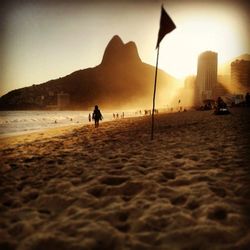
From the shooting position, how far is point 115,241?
337 cm

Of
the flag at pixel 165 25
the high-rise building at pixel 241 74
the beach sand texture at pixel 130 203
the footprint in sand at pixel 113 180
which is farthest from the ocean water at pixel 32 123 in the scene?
the high-rise building at pixel 241 74

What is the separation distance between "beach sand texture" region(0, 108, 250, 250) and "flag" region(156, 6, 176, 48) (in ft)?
14.4

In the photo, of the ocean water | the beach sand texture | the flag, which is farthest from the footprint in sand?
the ocean water

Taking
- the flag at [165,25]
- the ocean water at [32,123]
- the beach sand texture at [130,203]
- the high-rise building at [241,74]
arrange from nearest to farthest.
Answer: the beach sand texture at [130,203] → the flag at [165,25] → the ocean water at [32,123] → the high-rise building at [241,74]

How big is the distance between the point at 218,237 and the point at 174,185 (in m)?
1.79

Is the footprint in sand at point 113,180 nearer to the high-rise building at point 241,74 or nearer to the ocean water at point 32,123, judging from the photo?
the ocean water at point 32,123

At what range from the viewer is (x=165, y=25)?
9.48 metres

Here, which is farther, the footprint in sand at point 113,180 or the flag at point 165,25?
the flag at point 165,25

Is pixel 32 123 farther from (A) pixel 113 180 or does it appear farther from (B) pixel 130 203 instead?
(B) pixel 130 203

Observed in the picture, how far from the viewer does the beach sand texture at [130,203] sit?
342 cm

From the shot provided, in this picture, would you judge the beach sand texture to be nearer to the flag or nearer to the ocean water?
the flag

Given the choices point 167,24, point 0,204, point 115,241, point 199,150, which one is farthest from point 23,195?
point 167,24

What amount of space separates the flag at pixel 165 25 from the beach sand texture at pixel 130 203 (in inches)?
173

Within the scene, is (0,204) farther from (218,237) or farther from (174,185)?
(218,237)
